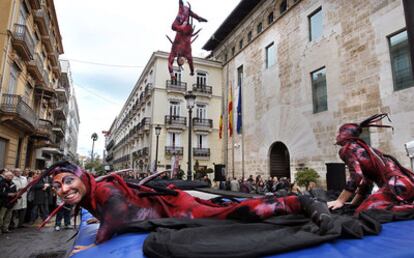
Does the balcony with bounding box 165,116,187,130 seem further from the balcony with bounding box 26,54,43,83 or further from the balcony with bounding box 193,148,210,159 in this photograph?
the balcony with bounding box 26,54,43,83

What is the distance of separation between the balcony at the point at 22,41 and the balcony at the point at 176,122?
12.1 meters

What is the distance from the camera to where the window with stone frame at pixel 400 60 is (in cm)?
924

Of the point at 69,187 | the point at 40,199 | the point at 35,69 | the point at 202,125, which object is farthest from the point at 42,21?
the point at 69,187

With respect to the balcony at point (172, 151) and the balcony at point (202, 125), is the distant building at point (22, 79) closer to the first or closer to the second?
the balcony at point (172, 151)

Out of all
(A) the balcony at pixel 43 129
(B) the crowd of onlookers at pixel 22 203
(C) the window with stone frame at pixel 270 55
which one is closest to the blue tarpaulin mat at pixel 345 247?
(B) the crowd of onlookers at pixel 22 203

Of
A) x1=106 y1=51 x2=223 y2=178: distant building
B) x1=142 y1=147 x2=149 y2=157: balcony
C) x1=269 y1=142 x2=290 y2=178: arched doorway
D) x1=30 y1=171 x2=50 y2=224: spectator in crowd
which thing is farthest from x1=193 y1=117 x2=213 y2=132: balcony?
x1=30 y1=171 x2=50 y2=224: spectator in crowd

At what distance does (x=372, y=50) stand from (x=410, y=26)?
860 centimetres

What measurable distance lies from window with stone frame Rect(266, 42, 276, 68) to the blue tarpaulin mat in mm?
15238

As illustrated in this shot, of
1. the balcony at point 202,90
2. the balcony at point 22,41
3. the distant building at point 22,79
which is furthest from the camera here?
the balcony at point 202,90

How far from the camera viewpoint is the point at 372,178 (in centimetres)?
286

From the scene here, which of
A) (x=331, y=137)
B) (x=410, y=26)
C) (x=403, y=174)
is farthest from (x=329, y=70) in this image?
(x=403, y=174)

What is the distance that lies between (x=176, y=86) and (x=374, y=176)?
2262cm

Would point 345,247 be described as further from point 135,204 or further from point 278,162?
point 278,162

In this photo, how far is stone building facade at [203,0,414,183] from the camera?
380 inches
